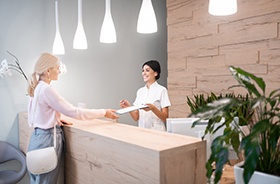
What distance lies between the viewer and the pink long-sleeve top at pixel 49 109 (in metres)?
1.94

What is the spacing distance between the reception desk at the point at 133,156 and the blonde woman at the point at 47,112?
12cm

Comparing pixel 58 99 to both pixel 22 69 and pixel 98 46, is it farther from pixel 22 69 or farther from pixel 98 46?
pixel 98 46

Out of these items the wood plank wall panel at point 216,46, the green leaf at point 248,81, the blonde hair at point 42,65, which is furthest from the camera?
the wood plank wall panel at point 216,46

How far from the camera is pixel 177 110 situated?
3.74 m

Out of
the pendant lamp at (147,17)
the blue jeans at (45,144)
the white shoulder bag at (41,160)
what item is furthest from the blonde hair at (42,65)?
the pendant lamp at (147,17)

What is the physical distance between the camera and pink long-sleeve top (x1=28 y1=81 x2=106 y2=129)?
1.94 metres

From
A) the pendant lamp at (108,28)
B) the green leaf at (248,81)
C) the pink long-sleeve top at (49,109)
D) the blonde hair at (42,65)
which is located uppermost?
the pendant lamp at (108,28)

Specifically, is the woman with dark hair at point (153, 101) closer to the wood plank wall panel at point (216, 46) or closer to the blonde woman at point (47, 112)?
the wood plank wall panel at point (216, 46)

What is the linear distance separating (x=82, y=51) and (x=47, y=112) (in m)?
1.81

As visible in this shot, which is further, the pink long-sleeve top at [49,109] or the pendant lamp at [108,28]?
the pendant lamp at [108,28]

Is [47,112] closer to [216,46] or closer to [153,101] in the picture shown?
[153,101]

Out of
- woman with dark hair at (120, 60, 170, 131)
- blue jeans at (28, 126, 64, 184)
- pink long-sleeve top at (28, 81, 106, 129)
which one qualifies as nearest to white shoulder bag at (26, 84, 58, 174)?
blue jeans at (28, 126, 64, 184)

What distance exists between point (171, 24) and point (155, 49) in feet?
2.60

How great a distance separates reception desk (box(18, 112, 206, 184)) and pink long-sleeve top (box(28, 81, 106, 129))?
0.38ft
